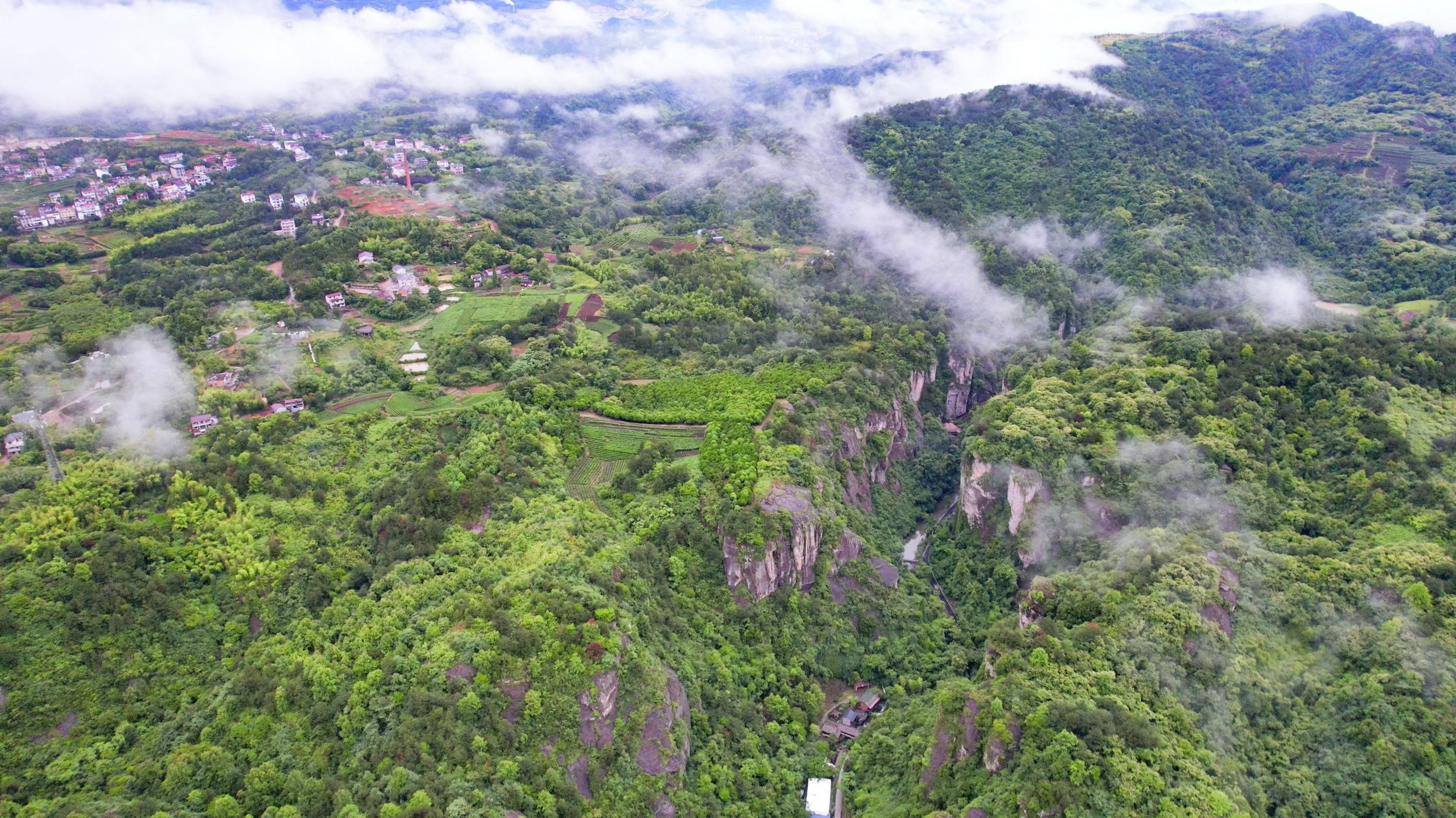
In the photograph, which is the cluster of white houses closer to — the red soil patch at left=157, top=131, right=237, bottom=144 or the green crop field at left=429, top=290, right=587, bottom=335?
the red soil patch at left=157, top=131, right=237, bottom=144

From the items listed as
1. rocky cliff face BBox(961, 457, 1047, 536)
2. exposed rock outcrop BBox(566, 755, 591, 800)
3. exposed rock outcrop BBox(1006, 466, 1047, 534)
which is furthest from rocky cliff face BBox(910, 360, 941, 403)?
exposed rock outcrop BBox(566, 755, 591, 800)

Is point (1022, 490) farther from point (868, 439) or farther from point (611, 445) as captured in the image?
point (611, 445)

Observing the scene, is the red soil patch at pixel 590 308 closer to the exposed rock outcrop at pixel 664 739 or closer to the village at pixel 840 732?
the village at pixel 840 732

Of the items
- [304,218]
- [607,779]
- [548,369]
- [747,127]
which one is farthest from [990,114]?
[607,779]

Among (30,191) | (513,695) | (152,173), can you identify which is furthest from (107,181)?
(513,695)

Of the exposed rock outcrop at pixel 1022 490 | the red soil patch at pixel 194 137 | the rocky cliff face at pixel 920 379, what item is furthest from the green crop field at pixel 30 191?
the exposed rock outcrop at pixel 1022 490

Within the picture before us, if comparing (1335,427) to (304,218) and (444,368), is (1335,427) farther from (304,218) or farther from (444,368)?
(304,218)
